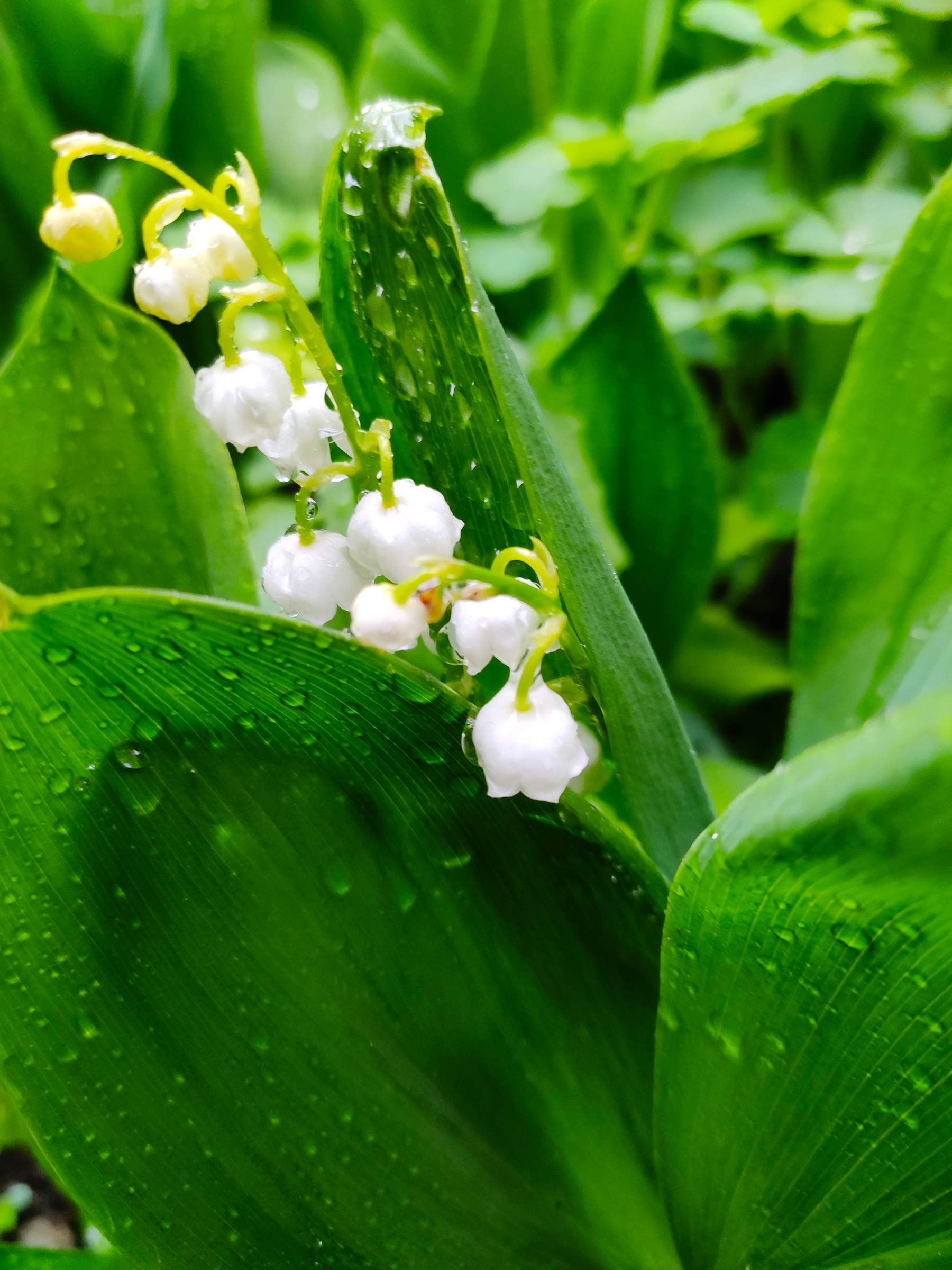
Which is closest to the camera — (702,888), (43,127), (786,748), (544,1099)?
(702,888)

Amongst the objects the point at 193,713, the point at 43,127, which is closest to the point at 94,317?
the point at 193,713

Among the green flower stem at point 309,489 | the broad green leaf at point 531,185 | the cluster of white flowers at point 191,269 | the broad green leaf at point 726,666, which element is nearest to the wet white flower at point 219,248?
the cluster of white flowers at point 191,269

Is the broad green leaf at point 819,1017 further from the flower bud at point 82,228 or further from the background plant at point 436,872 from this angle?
the flower bud at point 82,228

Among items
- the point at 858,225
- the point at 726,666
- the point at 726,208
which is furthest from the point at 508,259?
the point at 726,666

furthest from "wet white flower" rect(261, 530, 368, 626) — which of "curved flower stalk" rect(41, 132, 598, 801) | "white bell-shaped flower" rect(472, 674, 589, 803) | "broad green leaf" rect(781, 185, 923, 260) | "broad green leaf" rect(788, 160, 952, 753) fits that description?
"broad green leaf" rect(781, 185, 923, 260)

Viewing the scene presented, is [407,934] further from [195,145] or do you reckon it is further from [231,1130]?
[195,145]

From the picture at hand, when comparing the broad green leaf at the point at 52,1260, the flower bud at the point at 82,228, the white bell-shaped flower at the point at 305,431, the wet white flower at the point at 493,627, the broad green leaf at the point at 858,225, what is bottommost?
the broad green leaf at the point at 52,1260

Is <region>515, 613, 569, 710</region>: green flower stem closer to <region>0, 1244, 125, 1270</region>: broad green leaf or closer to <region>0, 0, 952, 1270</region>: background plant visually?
<region>0, 0, 952, 1270</region>: background plant
